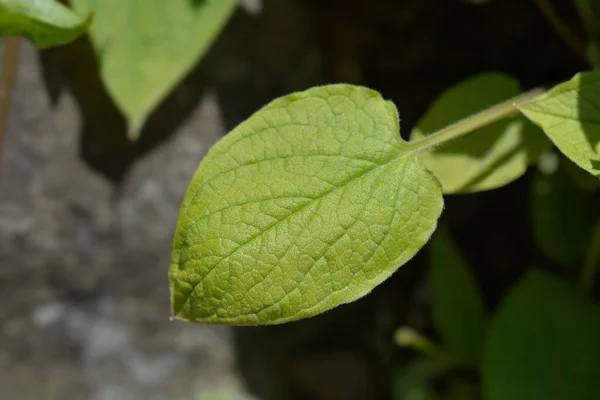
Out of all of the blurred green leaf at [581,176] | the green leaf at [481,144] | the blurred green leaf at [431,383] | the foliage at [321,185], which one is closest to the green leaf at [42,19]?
the foliage at [321,185]

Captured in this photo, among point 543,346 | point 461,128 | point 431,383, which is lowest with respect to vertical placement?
point 431,383

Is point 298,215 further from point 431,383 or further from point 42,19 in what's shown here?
point 431,383

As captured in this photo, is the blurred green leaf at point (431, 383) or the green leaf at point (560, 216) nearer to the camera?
the green leaf at point (560, 216)

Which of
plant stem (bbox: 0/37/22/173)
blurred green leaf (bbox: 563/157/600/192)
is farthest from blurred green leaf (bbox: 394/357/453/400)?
plant stem (bbox: 0/37/22/173)

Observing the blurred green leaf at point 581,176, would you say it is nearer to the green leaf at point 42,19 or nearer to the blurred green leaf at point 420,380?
the blurred green leaf at point 420,380

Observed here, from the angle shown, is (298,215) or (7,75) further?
(7,75)

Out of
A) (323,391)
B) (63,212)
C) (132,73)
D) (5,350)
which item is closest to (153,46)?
(132,73)

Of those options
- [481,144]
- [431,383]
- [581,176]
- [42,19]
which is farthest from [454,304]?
[42,19]

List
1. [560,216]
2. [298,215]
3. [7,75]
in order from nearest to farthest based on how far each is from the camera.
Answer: [298,215]
[7,75]
[560,216]
